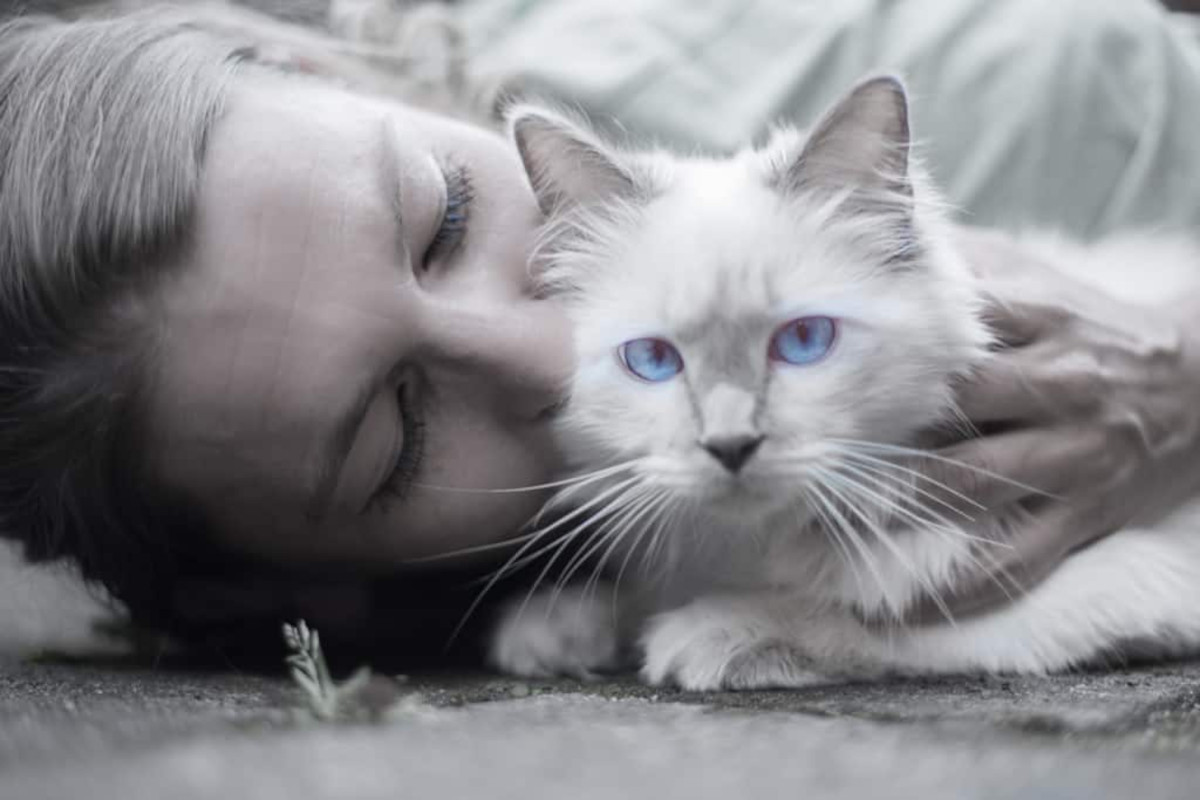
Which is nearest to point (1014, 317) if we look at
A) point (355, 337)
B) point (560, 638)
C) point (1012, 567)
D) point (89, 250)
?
point (1012, 567)

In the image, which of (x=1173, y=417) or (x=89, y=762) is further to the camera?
(x=1173, y=417)

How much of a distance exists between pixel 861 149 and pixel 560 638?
70cm

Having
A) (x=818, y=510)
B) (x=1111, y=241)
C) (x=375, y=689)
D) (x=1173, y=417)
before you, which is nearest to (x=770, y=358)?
(x=818, y=510)

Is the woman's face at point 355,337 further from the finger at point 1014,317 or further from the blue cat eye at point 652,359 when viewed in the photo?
the finger at point 1014,317

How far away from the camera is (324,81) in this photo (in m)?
1.59

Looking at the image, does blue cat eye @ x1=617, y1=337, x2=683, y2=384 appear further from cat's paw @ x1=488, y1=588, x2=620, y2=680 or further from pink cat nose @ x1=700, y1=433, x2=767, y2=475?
cat's paw @ x1=488, y1=588, x2=620, y2=680

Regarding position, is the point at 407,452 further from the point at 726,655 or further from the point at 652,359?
the point at 726,655

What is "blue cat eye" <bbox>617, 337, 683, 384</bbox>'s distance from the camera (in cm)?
127

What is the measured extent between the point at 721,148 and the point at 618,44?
0.35 m

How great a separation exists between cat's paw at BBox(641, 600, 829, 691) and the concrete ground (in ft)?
0.26

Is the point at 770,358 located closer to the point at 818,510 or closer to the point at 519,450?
the point at 818,510

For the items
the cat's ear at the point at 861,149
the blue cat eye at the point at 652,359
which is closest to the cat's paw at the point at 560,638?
the blue cat eye at the point at 652,359

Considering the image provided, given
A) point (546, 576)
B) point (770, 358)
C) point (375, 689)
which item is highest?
point (770, 358)

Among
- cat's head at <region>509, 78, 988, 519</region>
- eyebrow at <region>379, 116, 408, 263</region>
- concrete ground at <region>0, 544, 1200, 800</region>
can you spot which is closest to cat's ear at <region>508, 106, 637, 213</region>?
A: cat's head at <region>509, 78, 988, 519</region>
